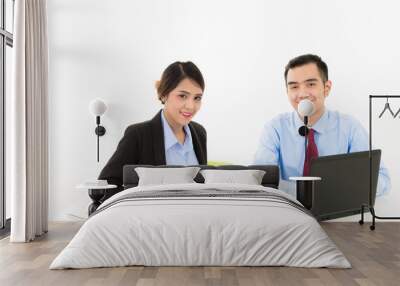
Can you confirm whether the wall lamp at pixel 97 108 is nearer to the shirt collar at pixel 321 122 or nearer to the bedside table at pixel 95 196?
the bedside table at pixel 95 196

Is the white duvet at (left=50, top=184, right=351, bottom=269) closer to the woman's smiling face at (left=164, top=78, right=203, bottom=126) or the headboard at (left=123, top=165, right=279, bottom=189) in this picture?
the headboard at (left=123, top=165, right=279, bottom=189)

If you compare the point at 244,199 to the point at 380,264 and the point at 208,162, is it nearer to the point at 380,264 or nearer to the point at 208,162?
the point at 380,264

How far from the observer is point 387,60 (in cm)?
670

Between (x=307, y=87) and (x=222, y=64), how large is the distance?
40.0 inches

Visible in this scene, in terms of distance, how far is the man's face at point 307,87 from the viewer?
6672 millimetres

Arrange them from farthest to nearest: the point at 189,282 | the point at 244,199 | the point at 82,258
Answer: the point at 244,199, the point at 82,258, the point at 189,282

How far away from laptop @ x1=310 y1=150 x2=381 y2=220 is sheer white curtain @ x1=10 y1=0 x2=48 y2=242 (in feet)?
9.73

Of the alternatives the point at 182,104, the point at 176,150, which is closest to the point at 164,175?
the point at 176,150

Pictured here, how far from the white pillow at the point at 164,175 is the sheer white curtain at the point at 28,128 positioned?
102 cm

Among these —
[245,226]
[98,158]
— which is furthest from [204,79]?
[245,226]

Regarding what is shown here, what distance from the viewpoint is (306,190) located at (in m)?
6.30

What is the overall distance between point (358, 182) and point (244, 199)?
2.50m

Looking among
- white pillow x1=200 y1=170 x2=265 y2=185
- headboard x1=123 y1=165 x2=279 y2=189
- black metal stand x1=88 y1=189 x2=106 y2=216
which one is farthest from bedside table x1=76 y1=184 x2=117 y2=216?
white pillow x1=200 y1=170 x2=265 y2=185

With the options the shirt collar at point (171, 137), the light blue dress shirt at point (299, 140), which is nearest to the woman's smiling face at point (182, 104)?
the shirt collar at point (171, 137)
